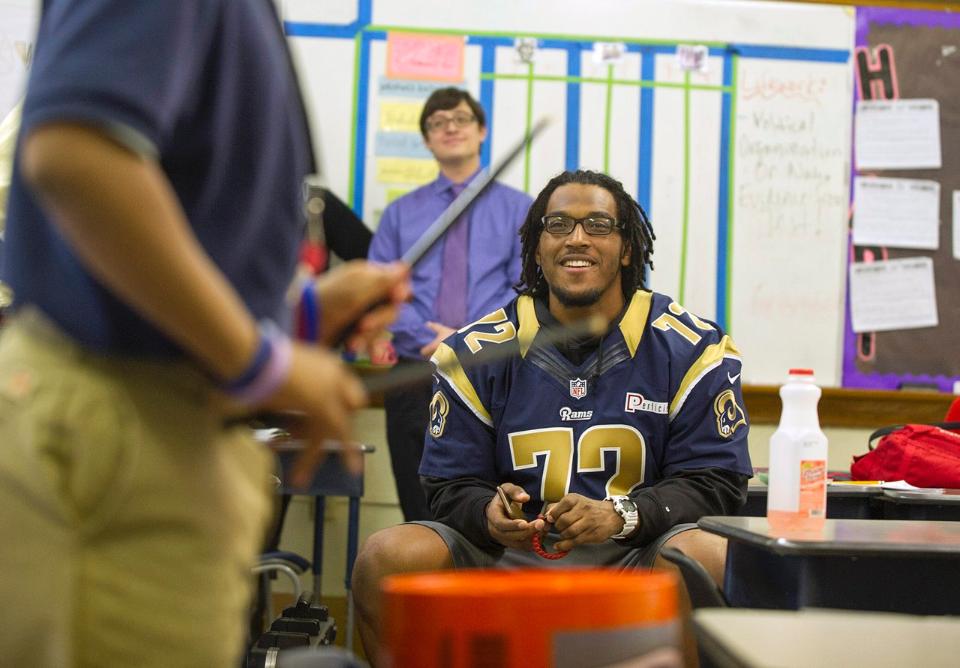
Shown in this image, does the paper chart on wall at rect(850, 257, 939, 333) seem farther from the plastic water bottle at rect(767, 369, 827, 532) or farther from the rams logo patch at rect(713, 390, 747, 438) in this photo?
the plastic water bottle at rect(767, 369, 827, 532)

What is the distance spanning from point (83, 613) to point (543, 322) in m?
2.05

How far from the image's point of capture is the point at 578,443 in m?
2.64

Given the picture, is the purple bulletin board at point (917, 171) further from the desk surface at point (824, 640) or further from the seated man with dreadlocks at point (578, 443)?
the desk surface at point (824, 640)

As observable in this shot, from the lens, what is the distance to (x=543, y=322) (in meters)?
2.83

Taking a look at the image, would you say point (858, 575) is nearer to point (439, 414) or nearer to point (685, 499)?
point (685, 499)

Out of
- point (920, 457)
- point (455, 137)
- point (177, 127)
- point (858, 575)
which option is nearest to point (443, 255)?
point (455, 137)

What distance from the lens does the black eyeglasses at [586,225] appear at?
293 cm

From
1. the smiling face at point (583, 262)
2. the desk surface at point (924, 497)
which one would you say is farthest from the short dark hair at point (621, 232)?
the desk surface at point (924, 497)

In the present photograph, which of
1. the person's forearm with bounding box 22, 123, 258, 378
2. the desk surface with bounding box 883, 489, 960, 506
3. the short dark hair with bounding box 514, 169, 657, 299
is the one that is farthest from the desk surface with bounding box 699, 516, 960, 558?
the short dark hair with bounding box 514, 169, 657, 299

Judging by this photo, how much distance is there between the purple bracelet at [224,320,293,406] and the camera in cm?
88

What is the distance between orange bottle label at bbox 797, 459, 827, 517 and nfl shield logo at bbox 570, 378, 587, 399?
75 centimetres

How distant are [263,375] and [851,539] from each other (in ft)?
3.64

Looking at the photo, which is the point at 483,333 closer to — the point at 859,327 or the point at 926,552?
the point at 926,552

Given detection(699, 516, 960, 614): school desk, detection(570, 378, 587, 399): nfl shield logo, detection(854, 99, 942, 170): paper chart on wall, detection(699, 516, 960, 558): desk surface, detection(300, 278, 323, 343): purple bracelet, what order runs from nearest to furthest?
detection(300, 278, 323, 343): purple bracelet → detection(699, 516, 960, 558): desk surface → detection(699, 516, 960, 614): school desk → detection(570, 378, 587, 399): nfl shield logo → detection(854, 99, 942, 170): paper chart on wall
